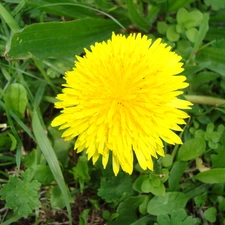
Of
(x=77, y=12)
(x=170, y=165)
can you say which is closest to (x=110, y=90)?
(x=170, y=165)

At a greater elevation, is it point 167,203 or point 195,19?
point 195,19

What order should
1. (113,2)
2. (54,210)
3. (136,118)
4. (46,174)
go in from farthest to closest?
(113,2) < (54,210) < (46,174) < (136,118)

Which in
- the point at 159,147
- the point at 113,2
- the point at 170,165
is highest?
the point at 113,2

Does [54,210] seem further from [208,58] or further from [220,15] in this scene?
[220,15]

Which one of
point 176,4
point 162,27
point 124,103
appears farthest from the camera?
point 162,27

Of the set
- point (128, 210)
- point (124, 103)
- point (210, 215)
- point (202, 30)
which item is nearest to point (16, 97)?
point (124, 103)

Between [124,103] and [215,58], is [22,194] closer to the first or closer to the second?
[124,103]

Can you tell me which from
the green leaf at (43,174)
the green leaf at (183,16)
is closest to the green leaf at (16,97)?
the green leaf at (43,174)

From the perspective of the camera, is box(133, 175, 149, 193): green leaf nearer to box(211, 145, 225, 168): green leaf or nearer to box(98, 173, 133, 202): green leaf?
box(98, 173, 133, 202): green leaf
